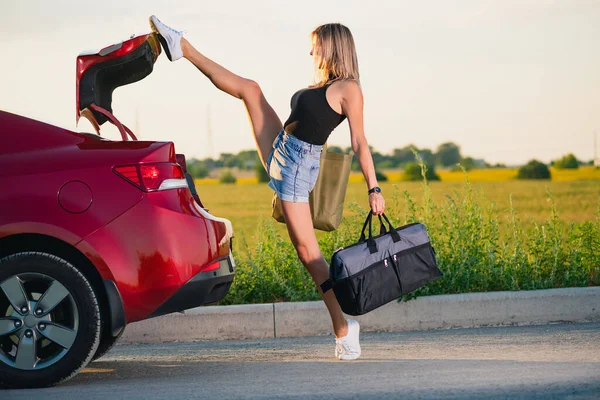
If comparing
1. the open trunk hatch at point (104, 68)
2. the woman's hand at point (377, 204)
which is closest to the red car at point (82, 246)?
the open trunk hatch at point (104, 68)

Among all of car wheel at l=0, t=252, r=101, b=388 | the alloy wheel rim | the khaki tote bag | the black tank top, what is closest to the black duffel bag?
the khaki tote bag

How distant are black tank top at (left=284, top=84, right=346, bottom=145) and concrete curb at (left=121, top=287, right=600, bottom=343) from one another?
6.56 ft

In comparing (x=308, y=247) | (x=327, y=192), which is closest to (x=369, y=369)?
(x=308, y=247)

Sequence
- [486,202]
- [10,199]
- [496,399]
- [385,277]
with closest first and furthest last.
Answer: [496,399] → [10,199] → [385,277] → [486,202]

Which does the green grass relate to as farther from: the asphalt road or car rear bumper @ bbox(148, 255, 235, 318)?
car rear bumper @ bbox(148, 255, 235, 318)

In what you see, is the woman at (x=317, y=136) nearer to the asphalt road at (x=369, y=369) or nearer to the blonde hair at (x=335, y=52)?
the blonde hair at (x=335, y=52)

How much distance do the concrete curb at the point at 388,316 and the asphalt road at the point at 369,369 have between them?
0.65 ft

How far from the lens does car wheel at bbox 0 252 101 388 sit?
5270mm

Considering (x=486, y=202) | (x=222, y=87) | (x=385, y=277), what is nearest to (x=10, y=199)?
(x=222, y=87)

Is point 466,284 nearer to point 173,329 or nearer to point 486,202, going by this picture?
point 486,202

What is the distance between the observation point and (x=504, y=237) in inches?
367

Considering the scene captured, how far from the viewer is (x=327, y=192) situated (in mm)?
6285

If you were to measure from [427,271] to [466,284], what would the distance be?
2273mm

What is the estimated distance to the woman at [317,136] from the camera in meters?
5.96
